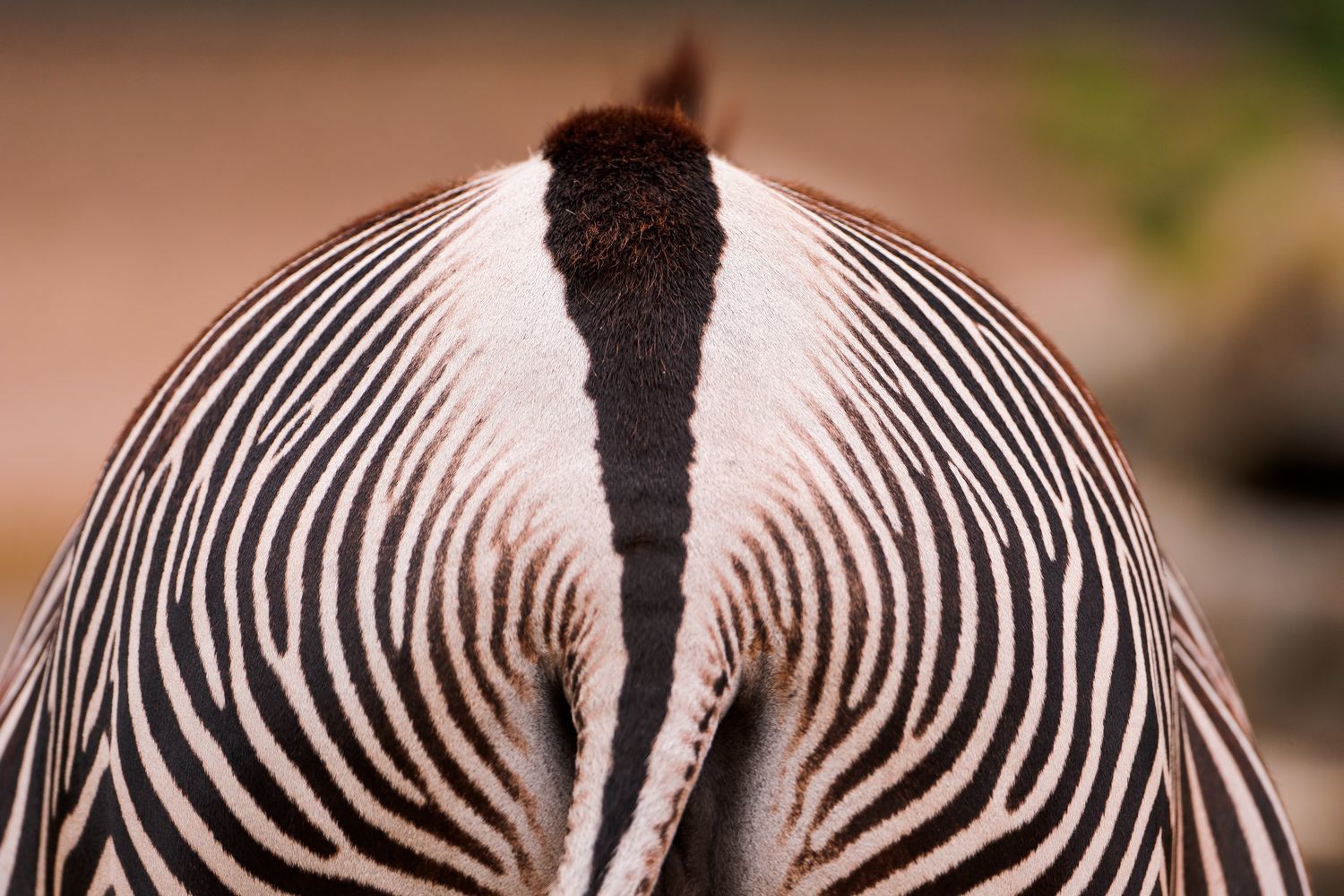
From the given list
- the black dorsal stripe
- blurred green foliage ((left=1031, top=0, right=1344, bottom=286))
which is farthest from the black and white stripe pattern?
blurred green foliage ((left=1031, top=0, right=1344, bottom=286))

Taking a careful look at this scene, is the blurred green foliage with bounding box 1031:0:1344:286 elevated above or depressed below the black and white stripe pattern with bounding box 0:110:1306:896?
above

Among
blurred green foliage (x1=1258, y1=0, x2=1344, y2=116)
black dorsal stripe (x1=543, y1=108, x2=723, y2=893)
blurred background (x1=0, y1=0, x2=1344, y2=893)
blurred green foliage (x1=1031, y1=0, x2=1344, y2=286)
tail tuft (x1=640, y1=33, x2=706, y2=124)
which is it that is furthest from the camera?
blurred green foliage (x1=1031, y1=0, x2=1344, y2=286)

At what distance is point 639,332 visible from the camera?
59.4 inches

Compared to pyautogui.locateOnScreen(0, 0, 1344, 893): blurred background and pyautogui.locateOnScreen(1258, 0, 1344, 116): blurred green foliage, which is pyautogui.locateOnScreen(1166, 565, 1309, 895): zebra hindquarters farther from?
pyautogui.locateOnScreen(1258, 0, 1344, 116): blurred green foliage

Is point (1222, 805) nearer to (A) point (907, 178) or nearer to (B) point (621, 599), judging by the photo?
(B) point (621, 599)

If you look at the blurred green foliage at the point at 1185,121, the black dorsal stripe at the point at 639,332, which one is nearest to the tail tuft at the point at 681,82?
the black dorsal stripe at the point at 639,332

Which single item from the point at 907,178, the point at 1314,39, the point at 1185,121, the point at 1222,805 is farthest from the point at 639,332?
the point at 907,178

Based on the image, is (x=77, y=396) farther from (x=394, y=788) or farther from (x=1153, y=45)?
(x=1153, y=45)

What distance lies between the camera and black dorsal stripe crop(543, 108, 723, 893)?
1357mm

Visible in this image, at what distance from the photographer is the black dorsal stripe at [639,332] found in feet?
Answer: 4.45

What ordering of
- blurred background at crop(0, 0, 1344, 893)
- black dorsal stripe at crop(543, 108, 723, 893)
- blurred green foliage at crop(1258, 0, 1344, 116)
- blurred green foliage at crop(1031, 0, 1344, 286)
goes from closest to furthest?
black dorsal stripe at crop(543, 108, 723, 893) → blurred background at crop(0, 0, 1344, 893) → blurred green foliage at crop(1258, 0, 1344, 116) → blurred green foliage at crop(1031, 0, 1344, 286)

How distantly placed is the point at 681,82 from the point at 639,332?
5.65ft

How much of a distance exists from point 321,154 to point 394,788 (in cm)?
1448

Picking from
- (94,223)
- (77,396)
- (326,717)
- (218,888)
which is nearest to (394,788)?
(326,717)
